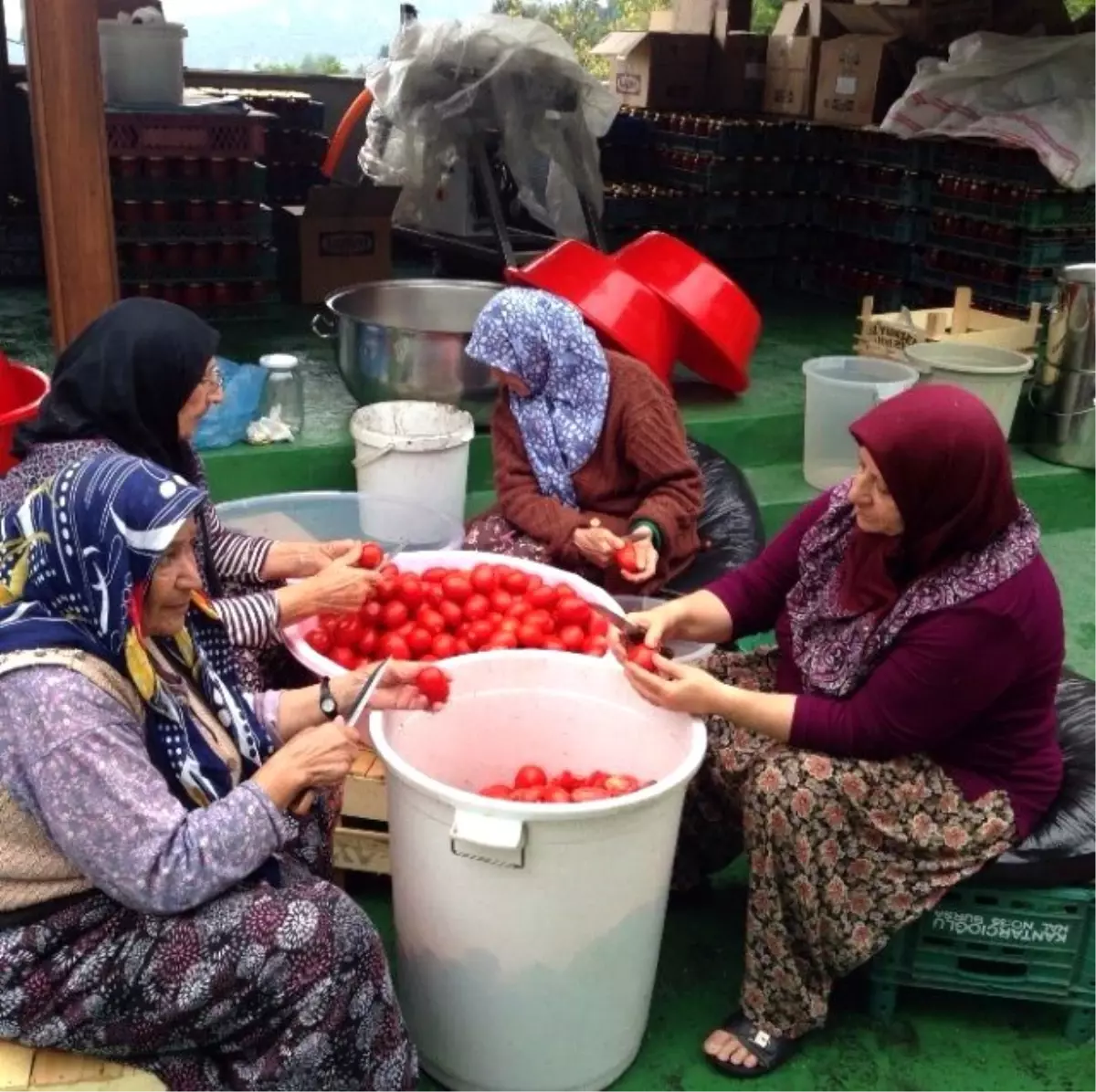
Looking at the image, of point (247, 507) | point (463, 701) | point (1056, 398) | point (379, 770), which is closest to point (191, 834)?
point (463, 701)

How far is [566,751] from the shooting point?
86.7 inches

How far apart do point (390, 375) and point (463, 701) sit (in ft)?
6.18

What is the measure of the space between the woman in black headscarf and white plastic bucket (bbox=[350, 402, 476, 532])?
0.98 meters

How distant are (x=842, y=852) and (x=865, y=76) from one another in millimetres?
5113

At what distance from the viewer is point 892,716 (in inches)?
78.7

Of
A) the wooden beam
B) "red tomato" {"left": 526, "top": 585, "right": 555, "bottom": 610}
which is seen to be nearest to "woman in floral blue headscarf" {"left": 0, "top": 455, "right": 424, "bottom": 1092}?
"red tomato" {"left": 526, "top": 585, "right": 555, "bottom": 610}

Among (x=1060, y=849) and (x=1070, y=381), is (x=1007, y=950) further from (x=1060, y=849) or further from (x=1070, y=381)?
(x=1070, y=381)

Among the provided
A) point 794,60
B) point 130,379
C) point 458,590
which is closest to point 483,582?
point 458,590

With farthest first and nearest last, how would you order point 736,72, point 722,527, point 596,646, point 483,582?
point 736,72 → point 722,527 → point 483,582 → point 596,646

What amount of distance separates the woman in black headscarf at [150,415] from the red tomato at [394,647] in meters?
0.10

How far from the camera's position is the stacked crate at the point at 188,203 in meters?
4.82

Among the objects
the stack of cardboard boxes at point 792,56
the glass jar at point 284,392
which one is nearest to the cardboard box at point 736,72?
the stack of cardboard boxes at point 792,56

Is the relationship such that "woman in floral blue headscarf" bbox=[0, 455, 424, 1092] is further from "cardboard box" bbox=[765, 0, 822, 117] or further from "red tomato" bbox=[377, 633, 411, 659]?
"cardboard box" bbox=[765, 0, 822, 117]

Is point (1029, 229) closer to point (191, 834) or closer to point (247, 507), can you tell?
point (247, 507)
